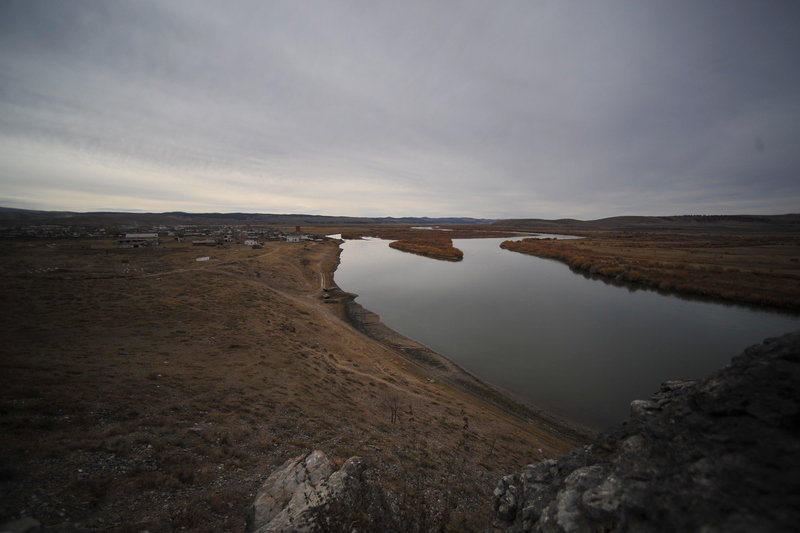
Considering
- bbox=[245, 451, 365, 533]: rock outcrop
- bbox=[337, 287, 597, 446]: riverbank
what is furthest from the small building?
bbox=[245, 451, 365, 533]: rock outcrop

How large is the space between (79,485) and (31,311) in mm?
14804

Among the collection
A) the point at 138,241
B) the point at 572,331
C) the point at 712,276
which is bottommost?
the point at 572,331

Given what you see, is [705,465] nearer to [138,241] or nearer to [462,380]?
[462,380]

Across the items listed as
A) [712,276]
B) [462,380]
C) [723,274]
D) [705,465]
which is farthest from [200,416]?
[723,274]

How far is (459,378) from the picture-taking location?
1455 centimetres

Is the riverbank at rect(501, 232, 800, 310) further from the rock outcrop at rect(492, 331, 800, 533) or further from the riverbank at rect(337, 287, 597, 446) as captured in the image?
the rock outcrop at rect(492, 331, 800, 533)

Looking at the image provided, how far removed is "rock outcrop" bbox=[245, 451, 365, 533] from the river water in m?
10.9

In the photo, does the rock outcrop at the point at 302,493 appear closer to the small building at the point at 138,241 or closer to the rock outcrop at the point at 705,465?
the rock outcrop at the point at 705,465

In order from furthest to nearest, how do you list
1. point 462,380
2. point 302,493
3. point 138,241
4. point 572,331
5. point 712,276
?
point 138,241 → point 712,276 → point 572,331 → point 462,380 → point 302,493

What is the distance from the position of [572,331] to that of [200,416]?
22334 mm

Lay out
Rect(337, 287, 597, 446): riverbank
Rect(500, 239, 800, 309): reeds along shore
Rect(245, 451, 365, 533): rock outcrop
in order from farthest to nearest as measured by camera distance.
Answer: Rect(500, 239, 800, 309): reeds along shore
Rect(337, 287, 597, 446): riverbank
Rect(245, 451, 365, 533): rock outcrop

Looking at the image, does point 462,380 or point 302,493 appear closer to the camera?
point 302,493

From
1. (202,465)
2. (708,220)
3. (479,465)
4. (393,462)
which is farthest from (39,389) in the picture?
(708,220)

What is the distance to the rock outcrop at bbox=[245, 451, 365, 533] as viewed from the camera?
4.28m
